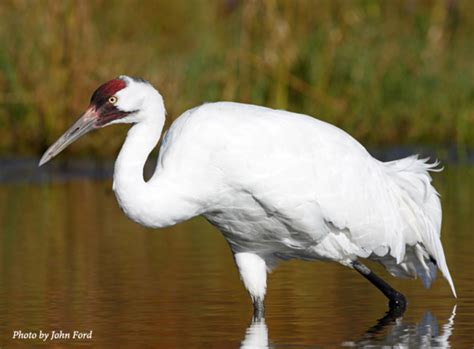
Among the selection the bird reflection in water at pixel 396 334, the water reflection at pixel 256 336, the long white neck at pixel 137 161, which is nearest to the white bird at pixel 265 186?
the long white neck at pixel 137 161

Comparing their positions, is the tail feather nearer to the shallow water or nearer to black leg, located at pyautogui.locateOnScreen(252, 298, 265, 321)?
the shallow water

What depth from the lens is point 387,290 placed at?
A: 906cm

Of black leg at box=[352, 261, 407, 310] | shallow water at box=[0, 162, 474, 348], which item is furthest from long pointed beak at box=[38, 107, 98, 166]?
black leg at box=[352, 261, 407, 310]

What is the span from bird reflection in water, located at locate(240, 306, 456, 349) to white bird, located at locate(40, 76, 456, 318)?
474mm

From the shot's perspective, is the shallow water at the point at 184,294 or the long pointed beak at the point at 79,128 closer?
the shallow water at the point at 184,294

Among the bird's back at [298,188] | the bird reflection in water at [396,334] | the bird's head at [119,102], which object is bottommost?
the bird reflection in water at [396,334]

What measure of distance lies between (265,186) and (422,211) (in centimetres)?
132

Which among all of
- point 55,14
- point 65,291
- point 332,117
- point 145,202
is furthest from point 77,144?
point 145,202

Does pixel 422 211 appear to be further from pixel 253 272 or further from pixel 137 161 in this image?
pixel 137 161

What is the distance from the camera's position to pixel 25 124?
15.3 meters

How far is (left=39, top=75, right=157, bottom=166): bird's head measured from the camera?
8180mm

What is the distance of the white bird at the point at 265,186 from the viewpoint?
8.16 metres

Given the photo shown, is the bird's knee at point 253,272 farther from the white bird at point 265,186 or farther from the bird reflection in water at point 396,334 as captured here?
the bird reflection in water at point 396,334

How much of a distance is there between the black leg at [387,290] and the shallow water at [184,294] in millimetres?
93
